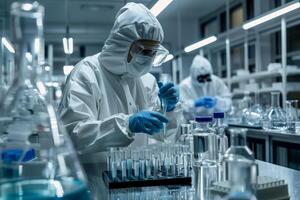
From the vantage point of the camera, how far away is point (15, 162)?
71cm

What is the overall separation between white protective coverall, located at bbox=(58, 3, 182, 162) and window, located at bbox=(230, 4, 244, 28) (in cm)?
519

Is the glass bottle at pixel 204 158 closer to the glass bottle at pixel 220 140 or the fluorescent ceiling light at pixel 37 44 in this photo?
the glass bottle at pixel 220 140

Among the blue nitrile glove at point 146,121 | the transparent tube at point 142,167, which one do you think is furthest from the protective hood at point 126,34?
the transparent tube at point 142,167

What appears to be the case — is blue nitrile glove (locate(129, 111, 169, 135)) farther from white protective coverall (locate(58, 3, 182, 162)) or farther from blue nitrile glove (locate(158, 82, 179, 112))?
blue nitrile glove (locate(158, 82, 179, 112))

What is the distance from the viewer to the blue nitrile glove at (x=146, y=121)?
3.93 feet

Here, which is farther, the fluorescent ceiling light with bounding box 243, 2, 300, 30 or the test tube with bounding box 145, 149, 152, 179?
the fluorescent ceiling light with bounding box 243, 2, 300, 30

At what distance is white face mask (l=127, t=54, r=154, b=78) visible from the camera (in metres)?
1.54

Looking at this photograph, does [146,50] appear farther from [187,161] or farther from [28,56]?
[28,56]

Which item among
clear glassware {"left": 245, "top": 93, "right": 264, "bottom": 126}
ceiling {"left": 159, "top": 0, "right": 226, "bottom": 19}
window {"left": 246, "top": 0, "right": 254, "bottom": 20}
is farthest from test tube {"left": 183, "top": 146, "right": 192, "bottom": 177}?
window {"left": 246, "top": 0, "right": 254, "bottom": 20}

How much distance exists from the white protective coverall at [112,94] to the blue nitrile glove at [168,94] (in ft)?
0.24

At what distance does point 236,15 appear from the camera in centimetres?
675

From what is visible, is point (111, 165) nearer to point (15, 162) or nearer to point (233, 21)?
point (15, 162)

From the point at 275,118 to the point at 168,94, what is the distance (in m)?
1.94

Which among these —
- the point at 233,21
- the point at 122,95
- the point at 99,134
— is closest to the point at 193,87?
the point at 233,21
